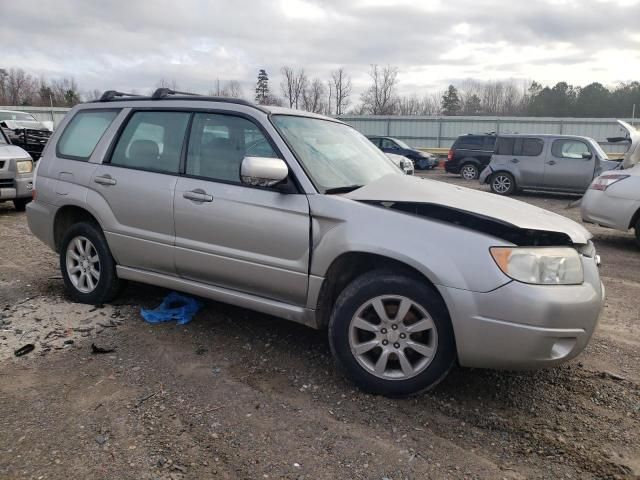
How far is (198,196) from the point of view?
3602mm

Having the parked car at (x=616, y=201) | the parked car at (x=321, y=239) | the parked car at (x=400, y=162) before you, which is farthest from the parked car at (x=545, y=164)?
the parked car at (x=321, y=239)

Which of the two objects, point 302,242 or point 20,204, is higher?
point 302,242

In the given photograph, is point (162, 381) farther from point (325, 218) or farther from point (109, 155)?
point (109, 155)

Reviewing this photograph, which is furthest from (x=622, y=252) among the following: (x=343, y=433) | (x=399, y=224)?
(x=343, y=433)

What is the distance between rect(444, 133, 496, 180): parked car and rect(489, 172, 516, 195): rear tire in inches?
182

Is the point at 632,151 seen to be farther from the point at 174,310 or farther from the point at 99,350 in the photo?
the point at 99,350

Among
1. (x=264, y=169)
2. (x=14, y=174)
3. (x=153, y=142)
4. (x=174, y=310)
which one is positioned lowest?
(x=174, y=310)

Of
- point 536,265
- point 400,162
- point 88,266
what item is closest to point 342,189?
point 536,265

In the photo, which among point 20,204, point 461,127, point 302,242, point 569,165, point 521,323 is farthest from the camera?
point 461,127

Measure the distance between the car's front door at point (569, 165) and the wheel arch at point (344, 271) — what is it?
11.8 m

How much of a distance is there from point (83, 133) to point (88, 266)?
46.4 inches

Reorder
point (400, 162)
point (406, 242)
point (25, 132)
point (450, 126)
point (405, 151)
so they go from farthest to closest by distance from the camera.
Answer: point (450, 126)
point (405, 151)
point (25, 132)
point (400, 162)
point (406, 242)

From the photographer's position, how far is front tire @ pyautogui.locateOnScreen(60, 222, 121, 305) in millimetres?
4273

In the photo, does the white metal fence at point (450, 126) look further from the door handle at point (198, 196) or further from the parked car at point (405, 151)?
the door handle at point (198, 196)
